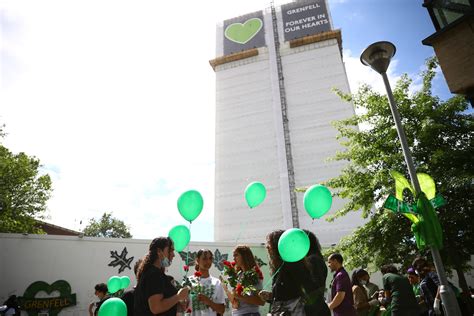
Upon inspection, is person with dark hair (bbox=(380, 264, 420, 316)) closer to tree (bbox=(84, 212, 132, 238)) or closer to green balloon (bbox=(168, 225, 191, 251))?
green balloon (bbox=(168, 225, 191, 251))

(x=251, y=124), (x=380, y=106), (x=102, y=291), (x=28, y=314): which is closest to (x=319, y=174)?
(x=251, y=124)

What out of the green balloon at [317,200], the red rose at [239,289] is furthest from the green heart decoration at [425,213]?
the red rose at [239,289]

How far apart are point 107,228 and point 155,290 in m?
45.0

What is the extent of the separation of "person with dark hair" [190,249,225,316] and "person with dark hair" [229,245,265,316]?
0.21 meters

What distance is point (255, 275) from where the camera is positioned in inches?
147

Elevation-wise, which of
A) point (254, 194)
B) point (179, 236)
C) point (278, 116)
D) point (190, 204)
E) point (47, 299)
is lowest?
point (47, 299)

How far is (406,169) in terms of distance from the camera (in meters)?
8.39

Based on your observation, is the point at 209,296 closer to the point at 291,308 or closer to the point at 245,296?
the point at 245,296

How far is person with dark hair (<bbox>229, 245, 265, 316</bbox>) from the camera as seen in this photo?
139 inches

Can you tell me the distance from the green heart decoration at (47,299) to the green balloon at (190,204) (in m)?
9.71

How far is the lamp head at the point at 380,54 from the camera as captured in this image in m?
4.75

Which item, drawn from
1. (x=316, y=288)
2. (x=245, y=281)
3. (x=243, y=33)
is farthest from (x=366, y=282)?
(x=243, y=33)

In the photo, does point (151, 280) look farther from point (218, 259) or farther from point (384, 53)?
point (218, 259)

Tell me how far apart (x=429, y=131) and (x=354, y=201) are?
273cm
